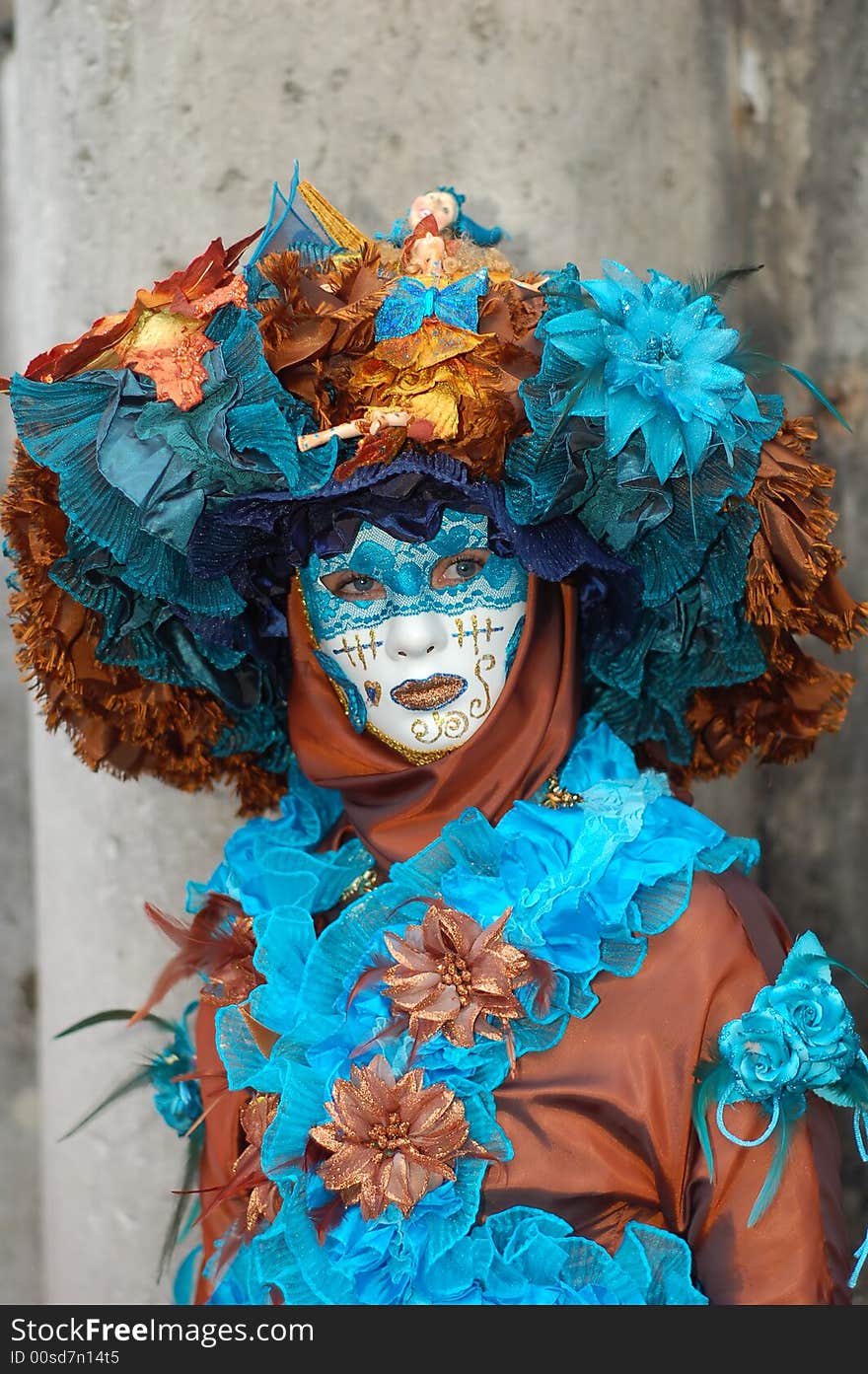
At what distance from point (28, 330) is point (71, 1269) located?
1.34 meters

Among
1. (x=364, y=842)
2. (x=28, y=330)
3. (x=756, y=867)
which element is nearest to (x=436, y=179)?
(x=28, y=330)

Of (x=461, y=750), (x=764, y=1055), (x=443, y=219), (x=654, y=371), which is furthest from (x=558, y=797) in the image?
(x=443, y=219)

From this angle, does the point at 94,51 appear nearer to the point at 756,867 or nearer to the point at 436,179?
the point at 436,179

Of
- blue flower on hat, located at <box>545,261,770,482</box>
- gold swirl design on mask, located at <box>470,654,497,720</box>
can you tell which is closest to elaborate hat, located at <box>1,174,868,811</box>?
blue flower on hat, located at <box>545,261,770,482</box>

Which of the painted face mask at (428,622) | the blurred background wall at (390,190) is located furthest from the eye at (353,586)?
the blurred background wall at (390,190)

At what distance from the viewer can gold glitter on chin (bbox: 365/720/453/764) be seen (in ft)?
4.98

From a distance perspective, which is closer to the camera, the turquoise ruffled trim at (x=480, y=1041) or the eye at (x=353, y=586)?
the turquoise ruffled trim at (x=480, y=1041)

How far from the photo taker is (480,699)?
149 cm

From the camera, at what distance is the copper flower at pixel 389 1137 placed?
137cm

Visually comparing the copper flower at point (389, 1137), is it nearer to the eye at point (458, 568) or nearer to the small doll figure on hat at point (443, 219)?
the eye at point (458, 568)

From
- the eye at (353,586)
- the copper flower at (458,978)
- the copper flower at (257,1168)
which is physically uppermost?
the eye at (353,586)

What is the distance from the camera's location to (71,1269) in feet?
7.22

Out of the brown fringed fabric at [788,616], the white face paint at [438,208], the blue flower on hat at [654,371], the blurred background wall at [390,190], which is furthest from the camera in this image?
the blurred background wall at [390,190]

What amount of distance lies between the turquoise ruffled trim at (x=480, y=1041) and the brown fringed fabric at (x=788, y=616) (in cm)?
19
